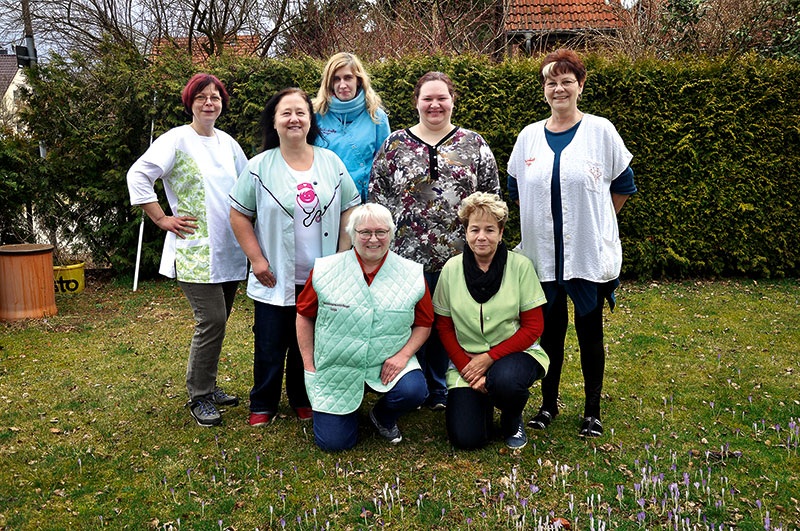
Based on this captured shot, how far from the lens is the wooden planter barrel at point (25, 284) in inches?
261

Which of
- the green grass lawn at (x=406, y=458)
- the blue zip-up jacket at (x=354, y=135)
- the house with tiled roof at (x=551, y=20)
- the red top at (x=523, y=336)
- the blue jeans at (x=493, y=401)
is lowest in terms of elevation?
the green grass lawn at (x=406, y=458)

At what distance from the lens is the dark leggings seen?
3615mm

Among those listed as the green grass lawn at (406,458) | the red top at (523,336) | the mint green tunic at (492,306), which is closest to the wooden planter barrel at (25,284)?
the green grass lawn at (406,458)

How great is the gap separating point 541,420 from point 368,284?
4.66 feet

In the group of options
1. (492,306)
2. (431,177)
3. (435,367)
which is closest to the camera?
(492,306)

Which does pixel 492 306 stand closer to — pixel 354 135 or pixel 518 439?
pixel 518 439

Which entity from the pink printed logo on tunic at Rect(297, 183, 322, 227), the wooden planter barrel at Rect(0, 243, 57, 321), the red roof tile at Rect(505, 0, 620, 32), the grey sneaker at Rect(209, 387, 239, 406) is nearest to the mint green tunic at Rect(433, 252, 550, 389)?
the pink printed logo on tunic at Rect(297, 183, 322, 227)

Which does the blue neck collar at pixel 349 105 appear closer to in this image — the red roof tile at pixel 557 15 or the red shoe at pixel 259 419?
the red shoe at pixel 259 419

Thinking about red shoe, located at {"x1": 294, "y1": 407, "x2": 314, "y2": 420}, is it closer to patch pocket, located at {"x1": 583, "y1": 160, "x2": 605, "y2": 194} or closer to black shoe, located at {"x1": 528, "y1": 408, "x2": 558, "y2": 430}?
black shoe, located at {"x1": 528, "y1": 408, "x2": 558, "y2": 430}

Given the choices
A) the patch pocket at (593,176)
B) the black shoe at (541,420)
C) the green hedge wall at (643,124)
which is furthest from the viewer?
the green hedge wall at (643,124)

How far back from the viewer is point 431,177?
3.71 metres

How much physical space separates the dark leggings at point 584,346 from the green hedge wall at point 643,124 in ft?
14.6

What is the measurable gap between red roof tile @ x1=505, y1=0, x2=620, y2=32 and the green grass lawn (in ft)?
36.4

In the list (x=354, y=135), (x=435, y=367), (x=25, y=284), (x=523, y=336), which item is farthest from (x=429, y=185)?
(x=25, y=284)
